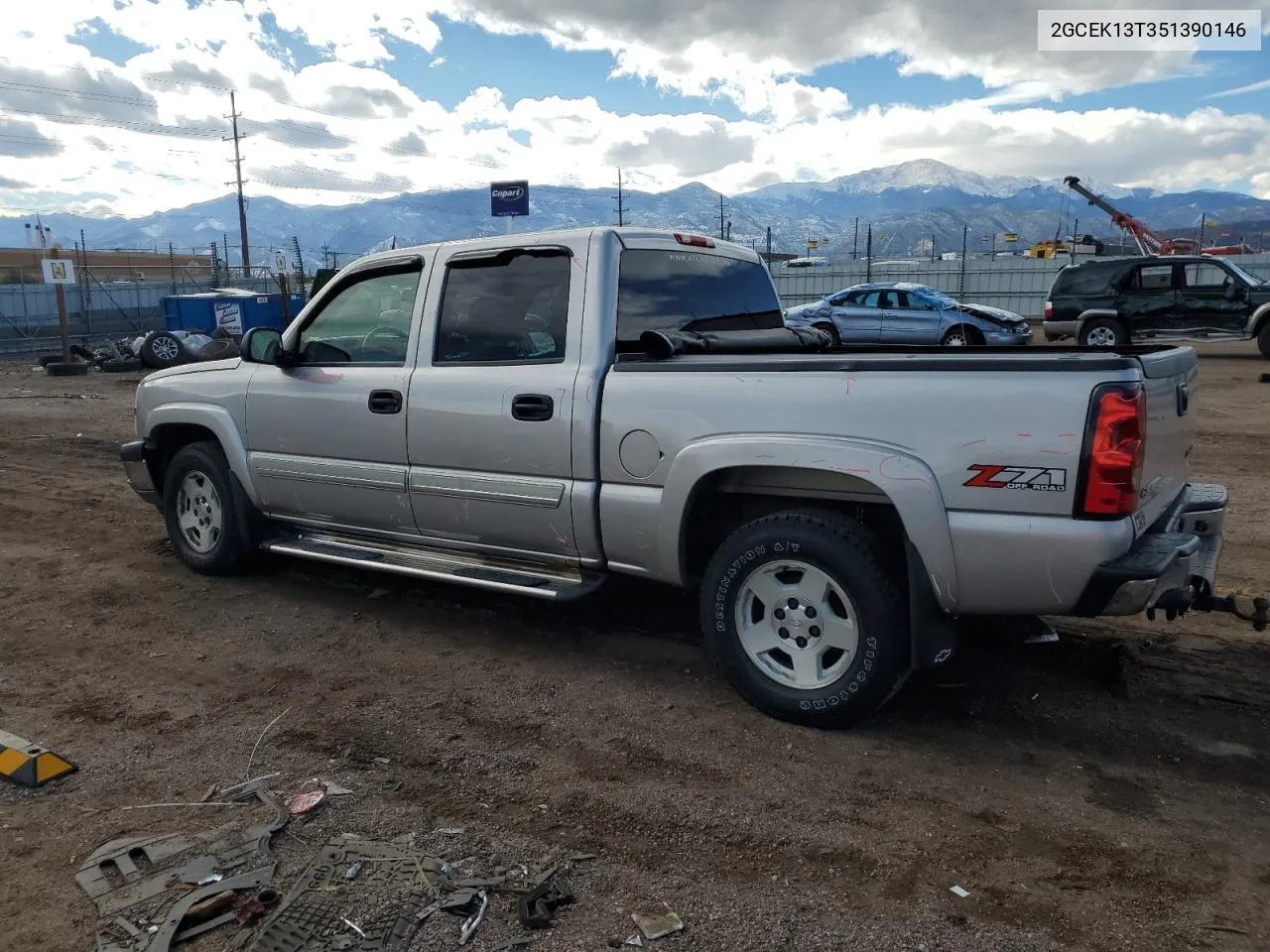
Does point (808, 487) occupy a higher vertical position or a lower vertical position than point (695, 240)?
lower

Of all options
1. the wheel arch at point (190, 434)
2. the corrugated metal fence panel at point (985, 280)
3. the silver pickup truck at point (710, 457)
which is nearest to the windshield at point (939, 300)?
the corrugated metal fence panel at point (985, 280)

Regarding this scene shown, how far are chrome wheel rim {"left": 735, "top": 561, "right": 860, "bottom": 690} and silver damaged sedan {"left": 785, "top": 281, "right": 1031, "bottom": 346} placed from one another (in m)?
15.2

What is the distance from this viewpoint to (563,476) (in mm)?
4156

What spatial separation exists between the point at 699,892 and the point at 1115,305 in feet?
58.3

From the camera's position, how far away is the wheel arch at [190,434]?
5.46 m

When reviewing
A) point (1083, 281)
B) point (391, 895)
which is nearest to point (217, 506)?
point (391, 895)

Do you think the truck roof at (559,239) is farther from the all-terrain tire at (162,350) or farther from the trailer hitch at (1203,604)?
the all-terrain tire at (162,350)

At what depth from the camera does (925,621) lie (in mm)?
3443

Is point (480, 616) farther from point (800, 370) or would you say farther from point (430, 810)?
point (800, 370)

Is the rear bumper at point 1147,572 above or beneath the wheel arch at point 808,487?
beneath

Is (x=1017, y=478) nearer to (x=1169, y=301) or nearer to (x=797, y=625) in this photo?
(x=797, y=625)

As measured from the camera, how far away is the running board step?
13.9 feet

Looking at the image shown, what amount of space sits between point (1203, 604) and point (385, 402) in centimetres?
369

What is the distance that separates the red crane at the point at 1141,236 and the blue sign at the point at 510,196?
17972 millimetres
